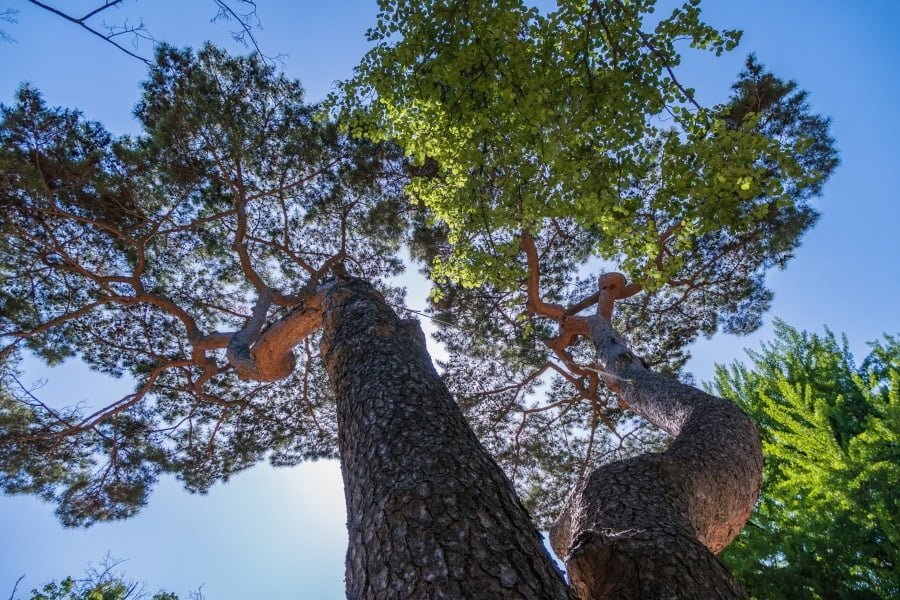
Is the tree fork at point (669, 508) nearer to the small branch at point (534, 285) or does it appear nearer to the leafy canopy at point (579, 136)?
the leafy canopy at point (579, 136)

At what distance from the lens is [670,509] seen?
2373mm

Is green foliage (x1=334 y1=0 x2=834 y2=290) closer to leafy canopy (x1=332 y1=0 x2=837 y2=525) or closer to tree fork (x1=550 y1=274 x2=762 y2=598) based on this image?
leafy canopy (x1=332 y1=0 x2=837 y2=525)

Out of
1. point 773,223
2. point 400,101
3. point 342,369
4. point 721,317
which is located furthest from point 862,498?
point 400,101

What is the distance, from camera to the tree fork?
1856 mm

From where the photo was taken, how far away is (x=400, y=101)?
4.24m

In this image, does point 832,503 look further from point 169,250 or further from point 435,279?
point 169,250

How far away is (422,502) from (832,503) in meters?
5.72

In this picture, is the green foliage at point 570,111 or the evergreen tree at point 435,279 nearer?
the evergreen tree at point 435,279

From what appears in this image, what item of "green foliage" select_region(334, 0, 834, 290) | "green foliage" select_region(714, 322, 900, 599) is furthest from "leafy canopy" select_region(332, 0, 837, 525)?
"green foliage" select_region(714, 322, 900, 599)

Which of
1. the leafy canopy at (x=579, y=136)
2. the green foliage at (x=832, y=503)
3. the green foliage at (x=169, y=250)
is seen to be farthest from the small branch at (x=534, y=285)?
the green foliage at (x=832, y=503)

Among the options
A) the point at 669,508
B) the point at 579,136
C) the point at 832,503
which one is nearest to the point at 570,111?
the point at 579,136

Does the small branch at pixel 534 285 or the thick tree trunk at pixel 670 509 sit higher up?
the small branch at pixel 534 285

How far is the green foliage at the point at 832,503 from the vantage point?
4.46 metres

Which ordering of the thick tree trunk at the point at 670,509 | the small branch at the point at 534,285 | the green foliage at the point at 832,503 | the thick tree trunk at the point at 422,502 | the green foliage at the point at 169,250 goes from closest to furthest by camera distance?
1. the thick tree trunk at the point at 422,502
2. the thick tree trunk at the point at 670,509
3. the green foliage at the point at 832,503
4. the green foliage at the point at 169,250
5. the small branch at the point at 534,285
